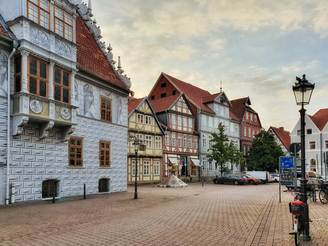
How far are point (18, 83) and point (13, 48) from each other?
1.70m

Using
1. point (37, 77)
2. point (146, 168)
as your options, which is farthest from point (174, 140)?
point (37, 77)

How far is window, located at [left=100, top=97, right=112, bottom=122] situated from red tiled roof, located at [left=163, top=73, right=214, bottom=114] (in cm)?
2859

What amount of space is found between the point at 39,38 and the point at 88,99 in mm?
5701

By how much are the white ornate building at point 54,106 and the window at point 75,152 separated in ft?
0.20

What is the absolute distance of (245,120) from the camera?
212 ft

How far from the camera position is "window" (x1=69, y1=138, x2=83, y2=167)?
19.5 meters

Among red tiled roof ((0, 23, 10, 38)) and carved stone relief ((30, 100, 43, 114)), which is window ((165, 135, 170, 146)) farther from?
red tiled roof ((0, 23, 10, 38))

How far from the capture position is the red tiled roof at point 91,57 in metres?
21.4

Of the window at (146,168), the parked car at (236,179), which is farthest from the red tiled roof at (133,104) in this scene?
the parked car at (236,179)

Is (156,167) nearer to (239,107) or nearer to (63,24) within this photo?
(63,24)

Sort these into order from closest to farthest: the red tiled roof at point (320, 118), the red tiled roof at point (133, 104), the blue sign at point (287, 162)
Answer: the blue sign at point (287, 162) < the red tiled roof at point (133, 104) < the red tiled roof at point (320, 118)

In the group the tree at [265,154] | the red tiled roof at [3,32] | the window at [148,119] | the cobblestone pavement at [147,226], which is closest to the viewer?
the cobblestone pavement at [147,226]

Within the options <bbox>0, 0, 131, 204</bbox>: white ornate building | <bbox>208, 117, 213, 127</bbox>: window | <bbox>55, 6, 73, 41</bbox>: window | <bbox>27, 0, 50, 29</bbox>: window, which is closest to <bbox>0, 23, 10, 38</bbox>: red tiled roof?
<bbox>0, 0, 131, 204</bbox>: white ornate building

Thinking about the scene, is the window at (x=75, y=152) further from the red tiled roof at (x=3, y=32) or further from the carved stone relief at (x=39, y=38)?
the red tiled roof at (x=3, y=32)
